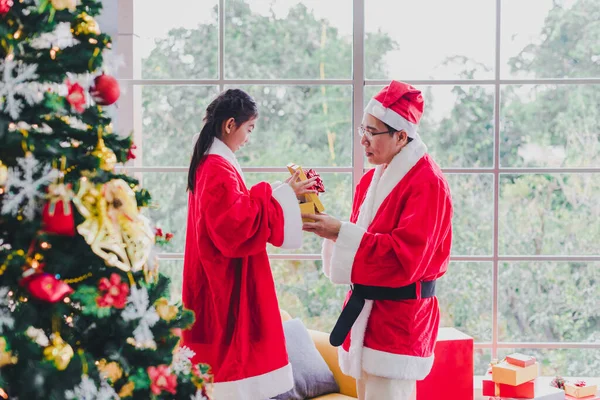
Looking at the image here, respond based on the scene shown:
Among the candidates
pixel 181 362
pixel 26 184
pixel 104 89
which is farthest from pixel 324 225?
pixel 26 184

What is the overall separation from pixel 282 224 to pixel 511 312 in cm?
189

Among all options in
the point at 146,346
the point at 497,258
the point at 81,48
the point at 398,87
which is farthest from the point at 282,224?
the point at 497,258

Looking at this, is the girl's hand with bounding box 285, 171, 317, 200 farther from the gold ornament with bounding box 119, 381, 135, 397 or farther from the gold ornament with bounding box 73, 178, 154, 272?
the gold ornament with bounding box 119, 381, 135, 397

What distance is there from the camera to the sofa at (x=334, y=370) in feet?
9.50

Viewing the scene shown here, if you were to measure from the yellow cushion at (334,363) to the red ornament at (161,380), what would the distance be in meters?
1.45

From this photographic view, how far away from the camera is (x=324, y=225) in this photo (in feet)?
7.66

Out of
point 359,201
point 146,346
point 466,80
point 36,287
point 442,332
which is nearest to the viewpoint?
point 36,287

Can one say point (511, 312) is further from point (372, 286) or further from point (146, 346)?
point (146, 346)

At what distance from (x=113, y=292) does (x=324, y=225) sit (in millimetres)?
985

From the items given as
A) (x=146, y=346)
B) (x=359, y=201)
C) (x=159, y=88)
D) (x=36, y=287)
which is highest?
(x=159, y=88)

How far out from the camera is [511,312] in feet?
11.7

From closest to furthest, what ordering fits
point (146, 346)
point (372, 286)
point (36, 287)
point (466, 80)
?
1. point (36, 287)
2. point (146, 346)
3. point (372, 286)
4. point (466, 80)

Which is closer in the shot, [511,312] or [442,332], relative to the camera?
[442,332]

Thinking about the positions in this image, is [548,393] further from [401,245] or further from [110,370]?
[110,370]
